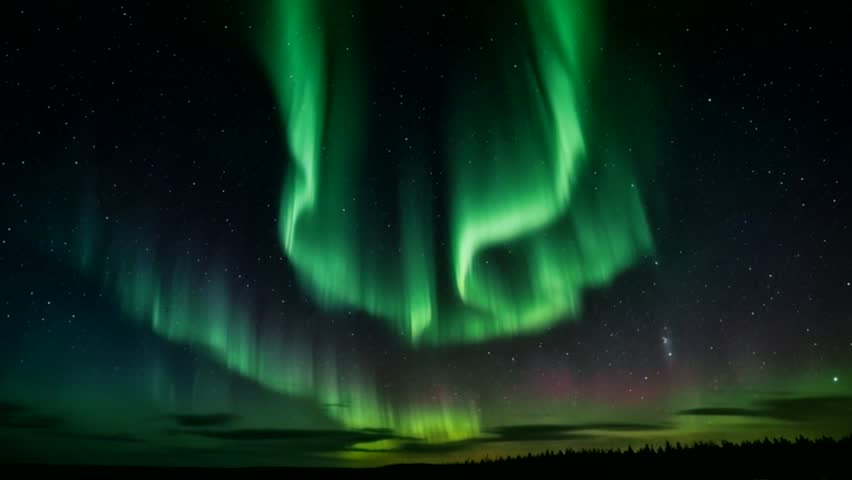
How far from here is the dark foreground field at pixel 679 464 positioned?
90.6 ft

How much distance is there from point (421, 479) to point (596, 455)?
11.5m

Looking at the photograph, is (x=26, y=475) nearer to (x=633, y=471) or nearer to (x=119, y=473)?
(x=119, y=473)

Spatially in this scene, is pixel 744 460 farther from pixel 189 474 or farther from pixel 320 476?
pixel 189 474

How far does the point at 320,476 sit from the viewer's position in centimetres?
4578

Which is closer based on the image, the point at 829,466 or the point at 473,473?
the point at 829,466

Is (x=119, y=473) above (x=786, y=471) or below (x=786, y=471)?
above

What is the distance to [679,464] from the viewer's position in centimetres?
3238

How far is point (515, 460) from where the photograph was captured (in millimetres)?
44531

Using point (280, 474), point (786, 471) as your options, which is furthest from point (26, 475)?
point (786, 471)

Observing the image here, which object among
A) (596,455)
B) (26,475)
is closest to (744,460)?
(596,455)

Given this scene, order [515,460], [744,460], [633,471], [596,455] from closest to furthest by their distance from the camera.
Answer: [744,460]
[633,471]
[596,455]
[515,460]

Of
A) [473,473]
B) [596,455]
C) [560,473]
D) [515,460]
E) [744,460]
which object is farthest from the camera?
[515,460]

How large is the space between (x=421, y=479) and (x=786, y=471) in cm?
1991

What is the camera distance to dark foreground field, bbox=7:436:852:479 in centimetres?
2761
